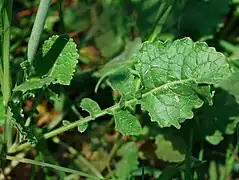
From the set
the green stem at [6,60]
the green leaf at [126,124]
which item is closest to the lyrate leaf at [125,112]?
the green leaf at [126,124]

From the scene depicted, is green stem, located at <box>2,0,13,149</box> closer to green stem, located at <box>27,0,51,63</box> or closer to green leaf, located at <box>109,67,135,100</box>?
green stem, located at <box>27,0,51,63</box>

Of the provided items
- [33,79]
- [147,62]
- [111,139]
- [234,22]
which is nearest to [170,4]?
[147,62]

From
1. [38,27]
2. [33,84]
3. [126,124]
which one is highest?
[38,27]

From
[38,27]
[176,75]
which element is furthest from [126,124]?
[38,27]

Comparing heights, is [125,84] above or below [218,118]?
above

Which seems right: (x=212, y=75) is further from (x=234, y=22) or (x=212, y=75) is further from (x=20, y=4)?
(x=20, y=4)

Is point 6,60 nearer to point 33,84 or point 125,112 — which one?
point 33,84
